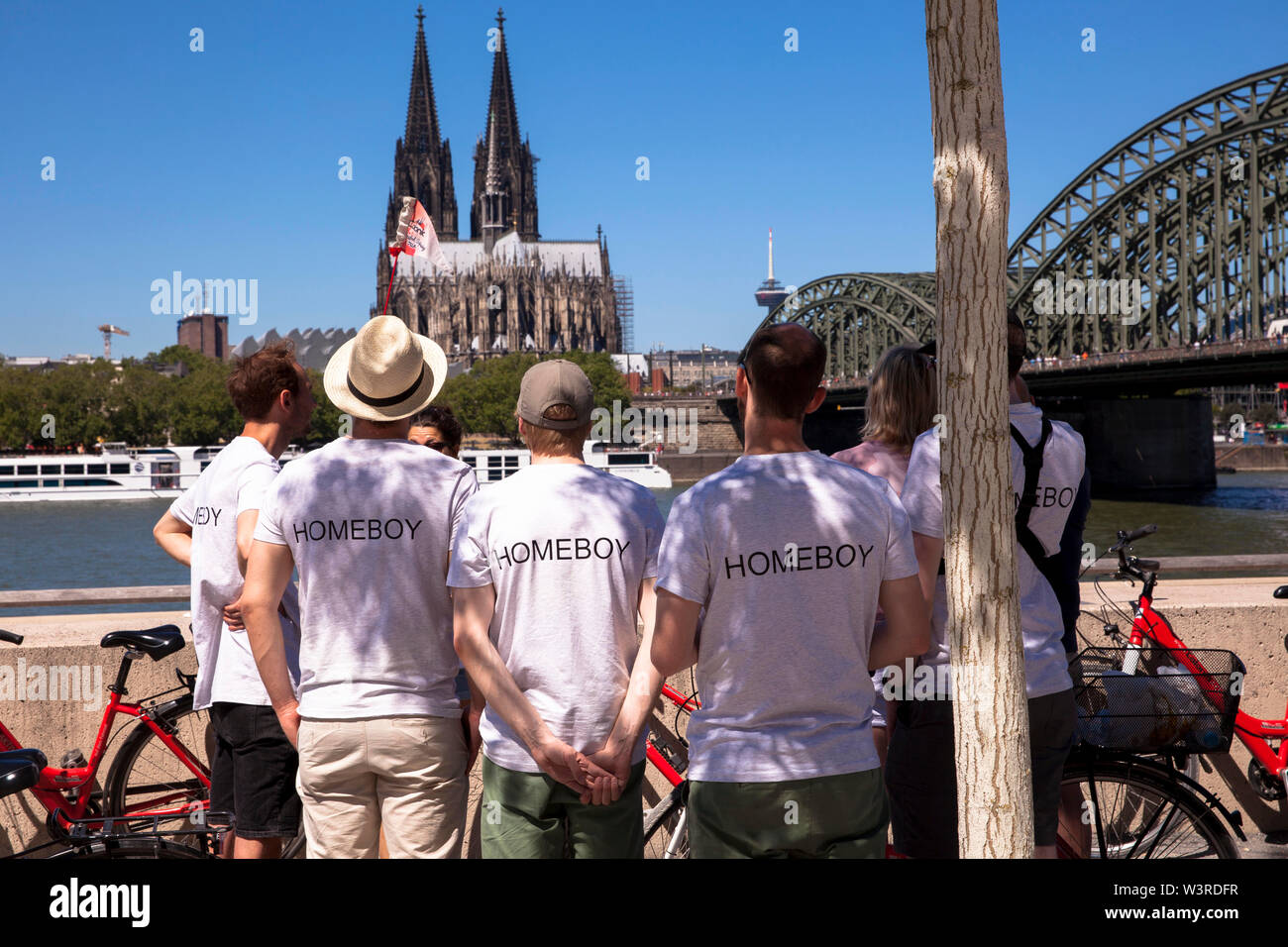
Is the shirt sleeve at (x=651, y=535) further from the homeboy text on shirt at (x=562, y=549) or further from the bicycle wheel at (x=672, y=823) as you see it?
the bicycle wheel at (x=672, y=823)

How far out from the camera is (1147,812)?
10.7 feet

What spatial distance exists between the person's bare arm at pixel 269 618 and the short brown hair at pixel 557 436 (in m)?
0.69

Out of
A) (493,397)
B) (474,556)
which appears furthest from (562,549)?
(493,397)

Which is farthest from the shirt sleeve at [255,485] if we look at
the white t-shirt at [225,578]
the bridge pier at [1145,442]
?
the bridge pier at [1145,442]

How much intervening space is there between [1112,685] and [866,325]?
76.1 m

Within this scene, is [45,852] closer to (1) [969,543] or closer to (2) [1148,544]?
(1) [969,543]

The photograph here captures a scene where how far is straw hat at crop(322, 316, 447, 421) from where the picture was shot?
2.86 m

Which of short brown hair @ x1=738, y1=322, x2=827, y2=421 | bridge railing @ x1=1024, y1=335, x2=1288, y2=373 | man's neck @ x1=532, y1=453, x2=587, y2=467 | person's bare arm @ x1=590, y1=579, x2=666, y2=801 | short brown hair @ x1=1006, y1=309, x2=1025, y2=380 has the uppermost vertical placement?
Result: bridge railing @ x1=1024, y1=335, x2=1288, y2=373

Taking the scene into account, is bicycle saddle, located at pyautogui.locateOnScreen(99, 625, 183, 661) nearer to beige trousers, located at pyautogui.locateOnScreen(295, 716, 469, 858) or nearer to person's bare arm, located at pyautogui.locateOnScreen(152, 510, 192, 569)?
person's bare arm, located at pyautogui.locateOnScreen(152, 510, 192, 569)

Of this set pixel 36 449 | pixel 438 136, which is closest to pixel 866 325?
pixel 438 136

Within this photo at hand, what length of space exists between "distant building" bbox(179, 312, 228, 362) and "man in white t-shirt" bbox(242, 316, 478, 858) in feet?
536

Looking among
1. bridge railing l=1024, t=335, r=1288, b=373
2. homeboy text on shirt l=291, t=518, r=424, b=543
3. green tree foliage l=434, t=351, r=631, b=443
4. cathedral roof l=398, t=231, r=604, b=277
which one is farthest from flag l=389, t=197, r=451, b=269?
cathedral roof l=398, t=231, r=604, b=277
